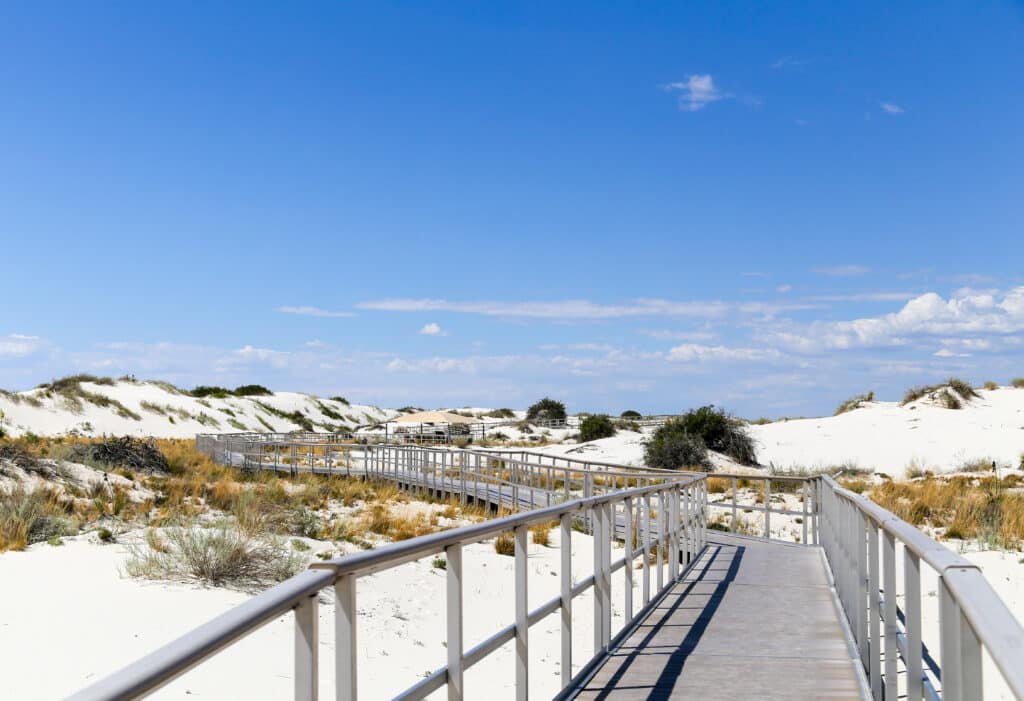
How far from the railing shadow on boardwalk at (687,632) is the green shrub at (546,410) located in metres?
68.7

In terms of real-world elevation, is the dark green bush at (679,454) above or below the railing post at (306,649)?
below

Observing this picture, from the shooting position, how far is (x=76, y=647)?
10320 mm

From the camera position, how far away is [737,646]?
844cm

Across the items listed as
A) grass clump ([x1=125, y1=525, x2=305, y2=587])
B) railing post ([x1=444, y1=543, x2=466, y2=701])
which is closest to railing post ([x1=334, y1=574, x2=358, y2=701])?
Result: railing post ([x1=444, y1=543, x2=466, y2=701])

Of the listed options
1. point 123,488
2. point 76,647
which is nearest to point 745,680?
point 76,647

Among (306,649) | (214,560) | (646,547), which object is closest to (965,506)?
(646,547)

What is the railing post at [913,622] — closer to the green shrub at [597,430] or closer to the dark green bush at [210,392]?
the green shrub at [597,430]

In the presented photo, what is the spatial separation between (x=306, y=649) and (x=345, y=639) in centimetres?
59

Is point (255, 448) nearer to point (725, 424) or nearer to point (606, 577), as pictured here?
point (725, 424)

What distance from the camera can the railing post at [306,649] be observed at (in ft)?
10.0

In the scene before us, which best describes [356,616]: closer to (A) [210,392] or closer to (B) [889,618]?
(B) [889,618]

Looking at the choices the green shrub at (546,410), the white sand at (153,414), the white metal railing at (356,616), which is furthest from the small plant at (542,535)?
the green shrub at (546,410)

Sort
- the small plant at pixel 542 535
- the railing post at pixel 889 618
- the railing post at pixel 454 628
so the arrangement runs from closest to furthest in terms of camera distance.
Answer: the railing post at pixel 454 628, the railing post at pixel 889 618, the small plant at pixel 542 535

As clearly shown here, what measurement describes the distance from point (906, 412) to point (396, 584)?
46119mm
